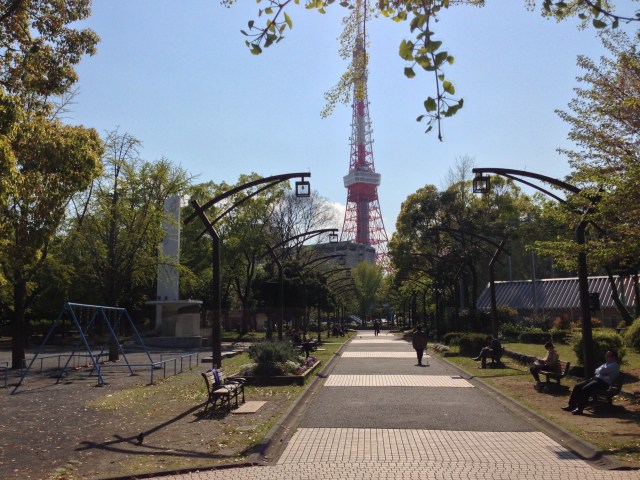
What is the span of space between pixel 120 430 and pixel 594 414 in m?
8.39

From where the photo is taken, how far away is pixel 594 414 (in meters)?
11.7

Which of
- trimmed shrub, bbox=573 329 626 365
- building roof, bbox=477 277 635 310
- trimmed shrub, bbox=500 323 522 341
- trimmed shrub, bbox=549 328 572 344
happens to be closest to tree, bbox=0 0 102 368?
trimmed shrub, bbox=573 329 626 365

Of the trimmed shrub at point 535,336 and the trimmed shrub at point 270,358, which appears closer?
the trimmed shrub at point 270,358

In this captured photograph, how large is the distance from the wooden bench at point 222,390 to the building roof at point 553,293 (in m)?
32.9

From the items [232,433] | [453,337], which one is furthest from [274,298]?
[232,433]

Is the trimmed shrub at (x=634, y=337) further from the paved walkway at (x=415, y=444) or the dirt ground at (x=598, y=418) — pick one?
the paved walkway at (x=415, y=444)

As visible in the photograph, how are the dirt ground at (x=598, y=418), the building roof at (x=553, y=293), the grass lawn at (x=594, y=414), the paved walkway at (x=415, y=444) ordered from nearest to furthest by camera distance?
the paved walkway at (x=415, y=444) → the dirt ground at (x=598, y=418) → the grass lawn at (x=594, y=414) → the building roof at (x=553, y=293)

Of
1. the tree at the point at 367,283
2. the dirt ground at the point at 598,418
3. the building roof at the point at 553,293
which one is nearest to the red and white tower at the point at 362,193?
the tree at the point at 367,283

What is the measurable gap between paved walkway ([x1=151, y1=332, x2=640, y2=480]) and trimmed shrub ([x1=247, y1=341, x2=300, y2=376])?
2.40 m

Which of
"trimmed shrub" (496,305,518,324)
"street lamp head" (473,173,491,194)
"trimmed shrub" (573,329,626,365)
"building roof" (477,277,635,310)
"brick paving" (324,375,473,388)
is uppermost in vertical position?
"street lamp head" (473,173,491,194)

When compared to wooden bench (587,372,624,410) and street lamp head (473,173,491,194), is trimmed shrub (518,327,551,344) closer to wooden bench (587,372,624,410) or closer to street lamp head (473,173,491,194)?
street lamp head (473,173,491,194)

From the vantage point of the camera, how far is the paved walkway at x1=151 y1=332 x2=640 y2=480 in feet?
25.2

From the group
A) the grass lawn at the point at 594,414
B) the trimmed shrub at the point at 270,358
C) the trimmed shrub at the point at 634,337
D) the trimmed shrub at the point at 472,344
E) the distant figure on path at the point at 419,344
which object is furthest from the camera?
the trimmed shrub at the point at 472,344

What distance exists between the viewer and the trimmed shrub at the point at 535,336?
33.0m
